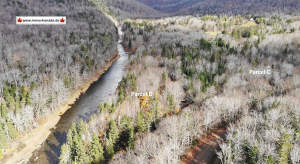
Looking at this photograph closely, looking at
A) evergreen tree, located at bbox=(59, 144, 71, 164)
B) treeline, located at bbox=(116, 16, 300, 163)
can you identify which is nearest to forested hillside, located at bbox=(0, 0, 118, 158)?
evergreen tree, located at bbox=(59, 144, 71, 164)

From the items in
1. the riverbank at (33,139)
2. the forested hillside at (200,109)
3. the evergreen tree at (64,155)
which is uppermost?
the forested hillside at (200,109)

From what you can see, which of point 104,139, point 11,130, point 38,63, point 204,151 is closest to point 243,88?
point 204,151

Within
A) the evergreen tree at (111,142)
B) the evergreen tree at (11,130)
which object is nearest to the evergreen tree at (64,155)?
the evergreen tree at (111,142)

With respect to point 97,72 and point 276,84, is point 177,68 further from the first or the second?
point 97,72

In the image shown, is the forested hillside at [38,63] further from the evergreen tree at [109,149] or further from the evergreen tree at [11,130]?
the evergreen tree at [109,149]

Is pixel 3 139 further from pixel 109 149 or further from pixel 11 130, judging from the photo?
pixel 109 149
